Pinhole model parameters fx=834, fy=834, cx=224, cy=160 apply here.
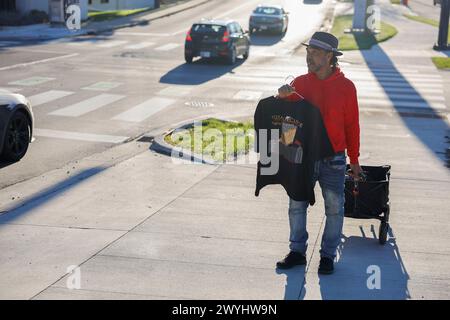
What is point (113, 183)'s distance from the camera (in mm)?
11484

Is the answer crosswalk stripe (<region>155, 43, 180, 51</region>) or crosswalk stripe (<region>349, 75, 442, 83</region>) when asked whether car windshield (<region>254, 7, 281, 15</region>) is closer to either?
crosswalk stripe (<region>155, 43, 180, 51</region>)

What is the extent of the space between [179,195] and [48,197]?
1647mm

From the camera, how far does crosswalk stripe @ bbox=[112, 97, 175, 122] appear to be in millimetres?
18047

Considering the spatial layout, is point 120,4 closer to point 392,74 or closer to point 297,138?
point 392,74

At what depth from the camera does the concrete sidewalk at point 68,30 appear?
38344mm

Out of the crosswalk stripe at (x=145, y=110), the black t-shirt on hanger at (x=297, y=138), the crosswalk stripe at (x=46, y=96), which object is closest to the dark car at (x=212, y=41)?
the crosswalk stripe at (x=145, y=110)

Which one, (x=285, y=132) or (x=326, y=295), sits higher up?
(x=285, y=132)

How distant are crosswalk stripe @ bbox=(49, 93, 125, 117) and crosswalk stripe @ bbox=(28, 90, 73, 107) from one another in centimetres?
83

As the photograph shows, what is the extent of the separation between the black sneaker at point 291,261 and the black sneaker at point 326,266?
222 millimetres

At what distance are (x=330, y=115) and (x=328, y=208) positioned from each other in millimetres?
853

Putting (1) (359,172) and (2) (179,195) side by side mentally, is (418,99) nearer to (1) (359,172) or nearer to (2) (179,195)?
(2) (179,195)

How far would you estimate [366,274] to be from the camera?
7.48 m

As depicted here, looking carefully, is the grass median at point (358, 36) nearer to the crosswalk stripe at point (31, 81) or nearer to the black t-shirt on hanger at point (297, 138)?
the crosswalk stripe at point (31, 81)
